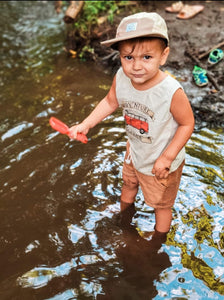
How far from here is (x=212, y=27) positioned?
18.1 feet

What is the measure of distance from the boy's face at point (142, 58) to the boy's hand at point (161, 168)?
49 centimetres

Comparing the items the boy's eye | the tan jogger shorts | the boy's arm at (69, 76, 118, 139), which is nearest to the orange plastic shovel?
the boy's arm at (69, 76, 118, 139)

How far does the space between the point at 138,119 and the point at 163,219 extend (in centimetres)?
80

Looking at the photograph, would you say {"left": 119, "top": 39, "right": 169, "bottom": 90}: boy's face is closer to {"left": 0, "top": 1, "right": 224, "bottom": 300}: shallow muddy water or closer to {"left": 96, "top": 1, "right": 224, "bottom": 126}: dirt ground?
{"left": 0, "top": 1, "right": 224, "bottom": 300}: shallow muddy water

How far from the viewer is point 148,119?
7.36 feet

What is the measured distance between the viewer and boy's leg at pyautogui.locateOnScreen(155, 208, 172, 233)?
260cm

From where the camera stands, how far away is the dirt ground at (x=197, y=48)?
4258 mm

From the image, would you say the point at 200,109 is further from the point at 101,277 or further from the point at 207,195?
the point at 101,277

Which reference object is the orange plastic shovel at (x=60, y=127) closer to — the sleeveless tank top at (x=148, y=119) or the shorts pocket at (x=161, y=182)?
the sleeveless tank top at (x=148, y=119)

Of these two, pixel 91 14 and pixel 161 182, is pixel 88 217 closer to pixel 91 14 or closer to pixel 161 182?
pixel 161 182

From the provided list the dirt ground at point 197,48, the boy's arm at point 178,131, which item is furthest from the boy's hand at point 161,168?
the dirt ground at point 197,48

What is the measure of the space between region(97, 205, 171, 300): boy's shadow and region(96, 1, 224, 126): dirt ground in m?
1.81

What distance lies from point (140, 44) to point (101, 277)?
5.08ft

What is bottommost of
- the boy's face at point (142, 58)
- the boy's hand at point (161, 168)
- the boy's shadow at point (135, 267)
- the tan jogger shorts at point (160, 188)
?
the boy's shadow at point (135, 267)
